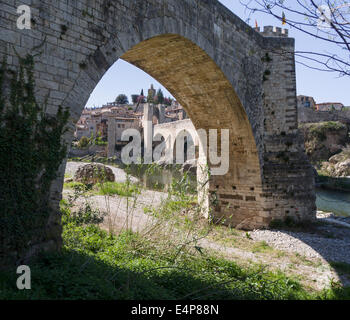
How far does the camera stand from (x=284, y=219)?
29.8ft

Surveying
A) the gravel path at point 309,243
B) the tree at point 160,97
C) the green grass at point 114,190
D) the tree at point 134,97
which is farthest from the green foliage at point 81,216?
the tree at point 134,97

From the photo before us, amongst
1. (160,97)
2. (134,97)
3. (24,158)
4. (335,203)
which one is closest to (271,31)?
(24,158)

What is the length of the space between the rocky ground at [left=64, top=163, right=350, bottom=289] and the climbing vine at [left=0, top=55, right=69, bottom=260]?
157 centimetres

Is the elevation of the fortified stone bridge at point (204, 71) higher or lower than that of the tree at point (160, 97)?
lower

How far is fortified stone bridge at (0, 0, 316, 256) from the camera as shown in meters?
4.14

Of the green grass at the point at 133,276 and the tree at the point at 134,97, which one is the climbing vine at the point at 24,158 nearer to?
the green grass at the point at 133,276

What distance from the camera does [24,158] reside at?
148 inches

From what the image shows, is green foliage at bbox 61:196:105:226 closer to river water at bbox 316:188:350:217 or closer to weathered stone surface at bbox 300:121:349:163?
river water at bbox 316:188:350:217

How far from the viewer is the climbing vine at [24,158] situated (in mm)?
3574

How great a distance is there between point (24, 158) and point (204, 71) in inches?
208

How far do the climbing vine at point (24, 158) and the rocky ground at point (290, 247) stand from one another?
157 centimetres

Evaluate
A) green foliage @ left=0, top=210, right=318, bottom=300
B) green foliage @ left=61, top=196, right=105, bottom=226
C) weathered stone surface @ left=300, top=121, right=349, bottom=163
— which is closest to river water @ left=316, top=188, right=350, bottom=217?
weathered stone surface @ left=300, top=121, right=349, bottom=163

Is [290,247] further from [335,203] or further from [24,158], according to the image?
[335,203]
